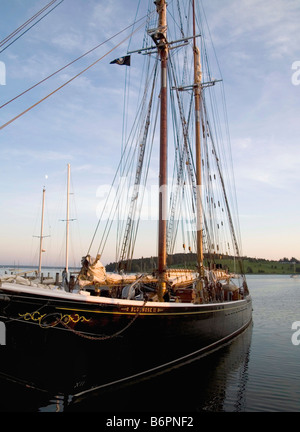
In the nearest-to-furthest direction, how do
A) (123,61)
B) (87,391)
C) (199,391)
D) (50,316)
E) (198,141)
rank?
(50,316), (87,391), (199,391), (123,61), (198,141)

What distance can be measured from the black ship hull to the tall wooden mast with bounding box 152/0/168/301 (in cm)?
210

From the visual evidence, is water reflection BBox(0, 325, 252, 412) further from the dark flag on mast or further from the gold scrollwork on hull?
the dark flag on mast

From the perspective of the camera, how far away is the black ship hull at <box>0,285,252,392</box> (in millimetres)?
10555

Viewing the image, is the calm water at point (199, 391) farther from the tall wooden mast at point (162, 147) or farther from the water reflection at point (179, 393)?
the tall wooden mast at point (162, 147)

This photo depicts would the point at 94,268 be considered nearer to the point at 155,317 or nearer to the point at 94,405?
the point at 155,317

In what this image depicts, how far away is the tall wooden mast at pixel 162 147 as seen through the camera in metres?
15.2

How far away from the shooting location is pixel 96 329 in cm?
1111

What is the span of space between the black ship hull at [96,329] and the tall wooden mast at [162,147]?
2.10m

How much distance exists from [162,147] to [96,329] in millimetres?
8747

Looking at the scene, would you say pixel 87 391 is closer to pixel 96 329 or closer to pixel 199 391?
pixel 96 329

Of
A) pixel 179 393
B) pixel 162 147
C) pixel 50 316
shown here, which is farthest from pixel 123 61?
pixel 179 393

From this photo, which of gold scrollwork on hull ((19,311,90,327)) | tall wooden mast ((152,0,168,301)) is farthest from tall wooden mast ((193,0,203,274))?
gold scrollwork on hull ((19,311,90,327))

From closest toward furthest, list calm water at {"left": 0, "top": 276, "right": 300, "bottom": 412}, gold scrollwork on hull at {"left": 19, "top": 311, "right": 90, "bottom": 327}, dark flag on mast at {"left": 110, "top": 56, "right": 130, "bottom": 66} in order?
gold scrollwork on hull at {"left": 19, "top": 311, "right": 90, "bottom": 327}
calm water at {"left": 0, "top": 276, "right": 300, "bottom": 412}
dark flag on mast at {"left": 110, "top": 56, "right": 130, "bottom": 66}
